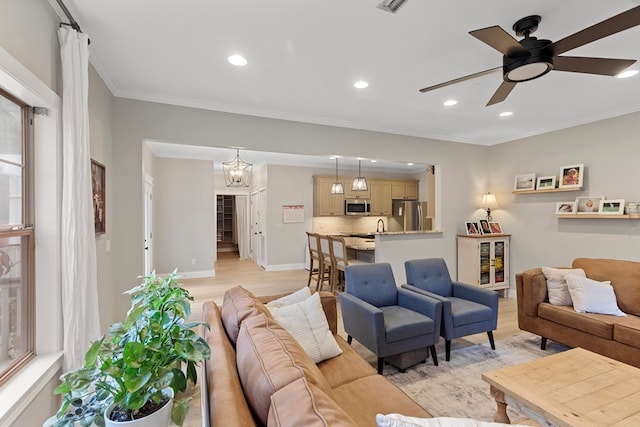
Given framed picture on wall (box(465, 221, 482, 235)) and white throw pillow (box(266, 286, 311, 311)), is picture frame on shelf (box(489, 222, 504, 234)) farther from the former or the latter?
white throw pillow (box(266, 286, 311, 311))

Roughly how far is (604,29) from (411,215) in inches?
262

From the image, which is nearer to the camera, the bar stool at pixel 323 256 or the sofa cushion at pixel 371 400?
the sofa cushion at pixel 371 400

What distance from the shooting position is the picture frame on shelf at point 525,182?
15.4ft

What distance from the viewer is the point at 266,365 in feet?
3.55

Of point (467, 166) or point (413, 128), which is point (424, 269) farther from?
point (467, 166)

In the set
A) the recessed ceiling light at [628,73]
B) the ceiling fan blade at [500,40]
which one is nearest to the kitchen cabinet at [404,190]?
the recessed ceiling light at [628,73]

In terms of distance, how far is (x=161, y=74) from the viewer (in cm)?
285

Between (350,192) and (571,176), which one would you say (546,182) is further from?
(350,192)

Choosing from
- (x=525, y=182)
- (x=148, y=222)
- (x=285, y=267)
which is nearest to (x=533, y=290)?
(x=525, y=182)

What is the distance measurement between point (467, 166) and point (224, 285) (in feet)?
16.6

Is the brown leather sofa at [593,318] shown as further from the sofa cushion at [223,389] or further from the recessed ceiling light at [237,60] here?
the recessed ceiling light at [237,60]

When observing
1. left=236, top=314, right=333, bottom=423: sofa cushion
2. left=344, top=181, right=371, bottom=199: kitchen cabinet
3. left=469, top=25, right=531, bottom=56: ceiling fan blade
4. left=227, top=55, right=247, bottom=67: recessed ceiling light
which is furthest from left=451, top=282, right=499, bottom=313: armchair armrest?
left=344, top=181, right=371, bottom=199: kitchen cabinet

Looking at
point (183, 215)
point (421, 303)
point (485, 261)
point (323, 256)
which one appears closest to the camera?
point (421, 303)

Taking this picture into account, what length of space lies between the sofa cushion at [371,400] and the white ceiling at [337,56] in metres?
2.27
